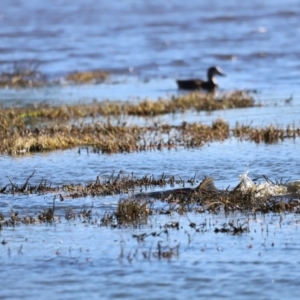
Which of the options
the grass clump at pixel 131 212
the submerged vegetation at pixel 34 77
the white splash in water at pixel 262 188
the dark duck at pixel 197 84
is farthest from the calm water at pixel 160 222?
the white splash in water at pixel 262 188

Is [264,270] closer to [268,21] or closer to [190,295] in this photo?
[190,295]

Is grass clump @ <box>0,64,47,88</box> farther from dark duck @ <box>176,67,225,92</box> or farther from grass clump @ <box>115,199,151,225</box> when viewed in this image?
grass clump @ <box>115,199,151,225</box>

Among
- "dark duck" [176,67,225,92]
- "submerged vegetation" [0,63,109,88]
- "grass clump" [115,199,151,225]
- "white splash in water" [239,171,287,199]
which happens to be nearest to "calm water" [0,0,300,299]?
"grass clump" [115,199,151,225]

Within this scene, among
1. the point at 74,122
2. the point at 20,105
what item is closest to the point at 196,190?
the point at 74,122

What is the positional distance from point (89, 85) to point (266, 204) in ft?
58.9

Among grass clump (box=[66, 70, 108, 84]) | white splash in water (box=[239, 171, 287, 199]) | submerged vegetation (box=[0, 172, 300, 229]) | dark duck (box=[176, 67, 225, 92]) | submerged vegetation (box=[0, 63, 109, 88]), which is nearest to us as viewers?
submerged vegetation (box=[0, 172, 300, 229])

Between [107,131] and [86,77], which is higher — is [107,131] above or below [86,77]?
below

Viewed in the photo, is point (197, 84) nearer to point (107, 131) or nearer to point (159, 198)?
point (107, 131)

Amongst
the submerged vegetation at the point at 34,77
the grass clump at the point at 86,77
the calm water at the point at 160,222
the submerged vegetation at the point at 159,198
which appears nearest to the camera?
the calm water at the point at 160,222

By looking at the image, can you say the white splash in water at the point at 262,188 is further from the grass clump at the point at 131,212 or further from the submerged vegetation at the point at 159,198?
the grass clump at the point at 131,212

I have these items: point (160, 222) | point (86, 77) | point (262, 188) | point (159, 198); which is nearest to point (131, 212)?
point (160, 222)

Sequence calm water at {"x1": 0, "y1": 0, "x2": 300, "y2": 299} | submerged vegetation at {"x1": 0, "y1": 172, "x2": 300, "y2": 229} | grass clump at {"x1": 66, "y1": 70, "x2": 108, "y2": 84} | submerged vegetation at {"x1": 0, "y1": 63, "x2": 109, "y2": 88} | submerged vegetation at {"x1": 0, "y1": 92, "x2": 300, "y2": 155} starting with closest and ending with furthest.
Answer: calm water at {"x1": 0, "y1": 0, "x2": 300, "y2": 299} → submerged vegetation at {"x1": 0, "y1": 172, "x2": 300, "y2": 229} → submerged vegetation at {"x1": 0, "y1": 92, "x2": 300, "y2": 155} → submerged vegetation at {"x1": 0, "y1": 63, "x2": 109, "y2": 88} → grass clump at {"x1": 66, "y1": 70, "x2": 108, "y2": 84}

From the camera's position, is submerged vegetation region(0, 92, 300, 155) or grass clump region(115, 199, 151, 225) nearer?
grass clump region(115, 199, 151, 225)

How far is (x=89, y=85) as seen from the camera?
28.4m
